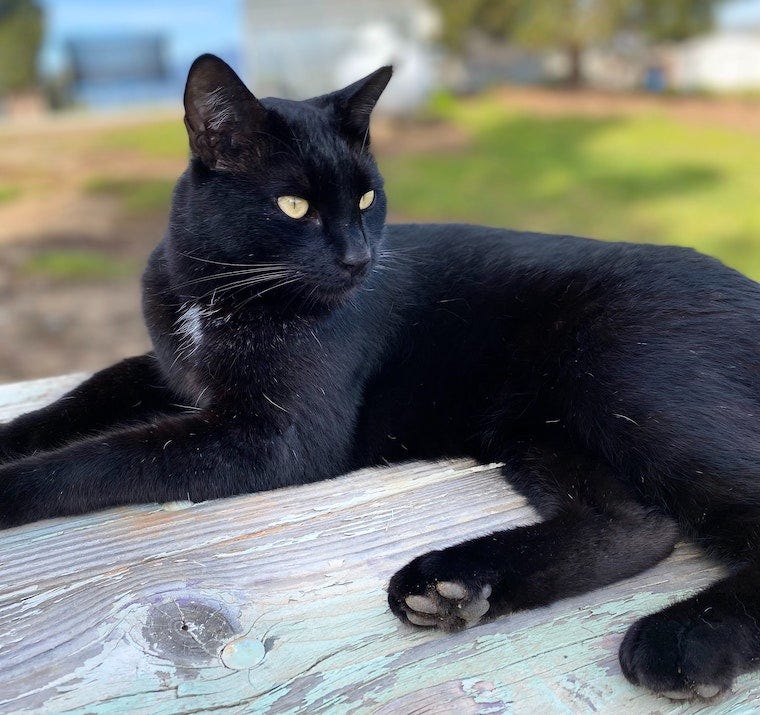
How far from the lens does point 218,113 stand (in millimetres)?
1413

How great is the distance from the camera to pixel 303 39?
33.2ft

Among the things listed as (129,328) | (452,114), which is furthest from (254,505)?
(452,114)

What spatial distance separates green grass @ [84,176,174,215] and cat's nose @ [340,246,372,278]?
506 cm

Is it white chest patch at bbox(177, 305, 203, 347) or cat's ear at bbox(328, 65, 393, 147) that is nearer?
white chest patch at bbox(177, 305, 203, 347)

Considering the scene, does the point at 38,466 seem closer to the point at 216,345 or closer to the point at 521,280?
the point at 216,345

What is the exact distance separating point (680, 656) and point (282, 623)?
1.54ft

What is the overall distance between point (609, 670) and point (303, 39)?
10226mm

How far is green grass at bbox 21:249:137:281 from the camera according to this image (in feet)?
16.4

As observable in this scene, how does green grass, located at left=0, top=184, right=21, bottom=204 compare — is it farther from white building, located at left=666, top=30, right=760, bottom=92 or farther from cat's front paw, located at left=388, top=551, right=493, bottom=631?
white building, located at left=666, top=30, right=760, bottom=92

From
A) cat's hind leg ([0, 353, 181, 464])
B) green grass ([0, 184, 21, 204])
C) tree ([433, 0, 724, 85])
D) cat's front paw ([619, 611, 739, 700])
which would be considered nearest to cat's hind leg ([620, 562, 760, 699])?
cat's front paw ([619, 611, 739, 700])

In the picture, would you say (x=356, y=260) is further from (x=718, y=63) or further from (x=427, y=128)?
(x=718, y=63)

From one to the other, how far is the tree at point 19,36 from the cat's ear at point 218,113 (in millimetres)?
8280

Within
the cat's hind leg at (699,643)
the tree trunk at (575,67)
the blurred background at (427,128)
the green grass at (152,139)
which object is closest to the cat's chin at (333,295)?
the cat's hind leg at (699,643)

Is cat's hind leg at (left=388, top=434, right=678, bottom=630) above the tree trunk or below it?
below
